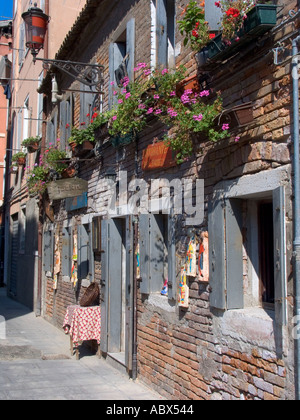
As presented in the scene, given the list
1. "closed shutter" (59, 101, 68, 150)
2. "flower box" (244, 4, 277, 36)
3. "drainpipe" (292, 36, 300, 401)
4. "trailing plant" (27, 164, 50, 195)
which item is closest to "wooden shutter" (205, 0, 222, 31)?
"flower box" (244, 4, 277, 36)

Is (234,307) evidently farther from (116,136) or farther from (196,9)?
(116,136)

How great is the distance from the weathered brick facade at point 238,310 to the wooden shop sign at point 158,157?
0.13 metres

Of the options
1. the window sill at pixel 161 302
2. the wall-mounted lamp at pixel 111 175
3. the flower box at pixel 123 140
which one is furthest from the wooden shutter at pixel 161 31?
the window sill at pixel 161 302

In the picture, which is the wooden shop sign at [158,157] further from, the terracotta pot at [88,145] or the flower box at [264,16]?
the terracotta pot at [88,145]

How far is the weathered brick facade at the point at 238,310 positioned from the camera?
417 centimetres

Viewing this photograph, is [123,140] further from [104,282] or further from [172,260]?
[172,260]

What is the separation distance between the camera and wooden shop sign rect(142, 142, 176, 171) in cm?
630

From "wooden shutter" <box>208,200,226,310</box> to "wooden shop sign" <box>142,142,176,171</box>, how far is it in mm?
1255

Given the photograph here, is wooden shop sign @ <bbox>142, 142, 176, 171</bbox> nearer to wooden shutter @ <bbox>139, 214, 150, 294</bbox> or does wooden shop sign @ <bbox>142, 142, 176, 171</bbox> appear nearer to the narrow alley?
wooden shutter @ <bbox>139, 214, 150, 294</bbox>

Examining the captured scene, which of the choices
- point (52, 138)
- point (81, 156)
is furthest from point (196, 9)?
point (52, 138)

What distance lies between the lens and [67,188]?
988 centimetres

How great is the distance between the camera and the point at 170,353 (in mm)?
6094

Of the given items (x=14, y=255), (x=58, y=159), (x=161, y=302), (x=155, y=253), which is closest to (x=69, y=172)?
(x=58, y=159)

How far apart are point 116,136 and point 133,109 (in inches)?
49.2
